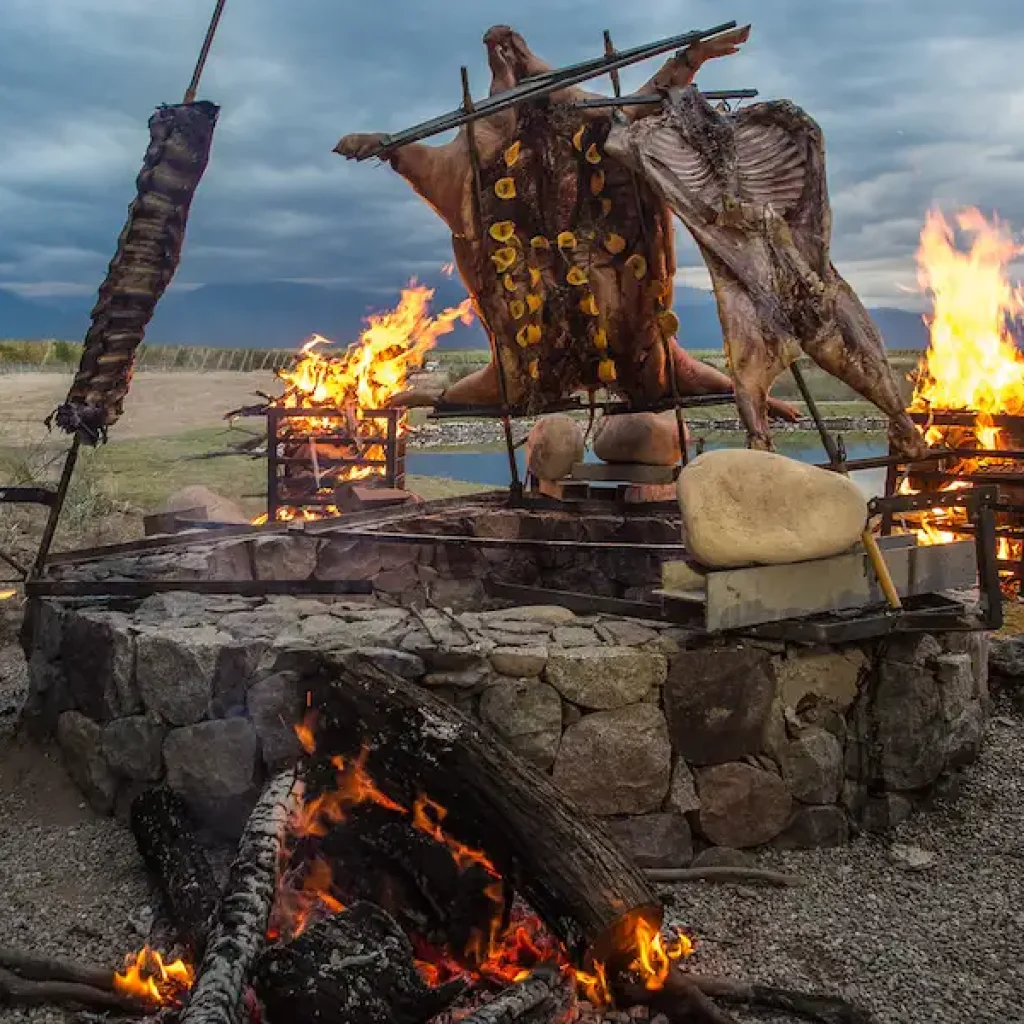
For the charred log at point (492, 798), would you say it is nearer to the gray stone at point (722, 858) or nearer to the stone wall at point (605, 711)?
the stone wall at point (605, 711)

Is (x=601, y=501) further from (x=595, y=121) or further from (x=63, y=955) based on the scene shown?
(x=63, y=955)

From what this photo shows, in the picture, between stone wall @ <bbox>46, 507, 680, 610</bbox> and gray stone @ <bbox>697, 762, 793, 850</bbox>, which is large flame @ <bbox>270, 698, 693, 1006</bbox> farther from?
stone wall @ <bbox>46, 507, 680, 610</bbox>

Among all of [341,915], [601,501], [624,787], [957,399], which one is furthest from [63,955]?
[957,399]

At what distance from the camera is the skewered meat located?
666cm

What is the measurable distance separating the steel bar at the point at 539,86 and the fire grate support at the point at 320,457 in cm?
533

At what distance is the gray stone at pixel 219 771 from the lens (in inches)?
207

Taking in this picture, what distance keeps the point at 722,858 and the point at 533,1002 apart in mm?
1902

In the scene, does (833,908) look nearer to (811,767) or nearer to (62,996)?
(811,767)

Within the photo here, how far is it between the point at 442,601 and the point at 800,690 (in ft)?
12.1

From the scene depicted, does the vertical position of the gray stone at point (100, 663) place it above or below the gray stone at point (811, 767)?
above

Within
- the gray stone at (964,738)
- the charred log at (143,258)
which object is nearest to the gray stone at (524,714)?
the gray stone at (964,738)

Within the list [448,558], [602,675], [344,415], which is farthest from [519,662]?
[344,415]

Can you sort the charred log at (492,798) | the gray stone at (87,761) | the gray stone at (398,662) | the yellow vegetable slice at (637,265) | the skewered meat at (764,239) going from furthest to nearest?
the yellow vegetable slice at (637,265) → the skewered meat at (764,239) → the gray stone at (87,761) → the gray stone at (398,662) → the charred log at (492,798)

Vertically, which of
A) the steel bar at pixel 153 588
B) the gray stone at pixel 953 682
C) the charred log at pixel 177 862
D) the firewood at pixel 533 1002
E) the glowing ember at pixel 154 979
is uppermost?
the steel bar at pixel 153 588
